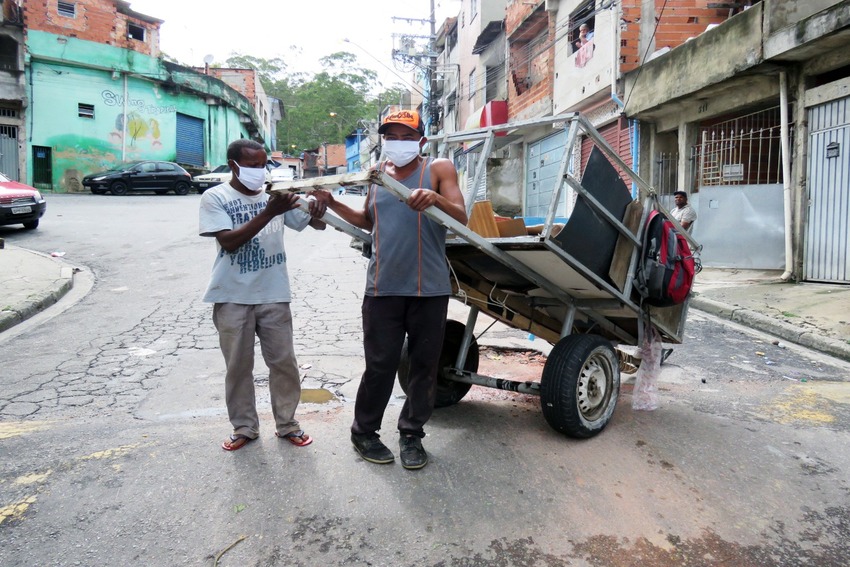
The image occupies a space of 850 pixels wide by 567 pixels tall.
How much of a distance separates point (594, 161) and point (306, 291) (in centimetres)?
562

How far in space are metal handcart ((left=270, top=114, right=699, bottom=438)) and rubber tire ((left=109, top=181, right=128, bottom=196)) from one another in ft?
70.5

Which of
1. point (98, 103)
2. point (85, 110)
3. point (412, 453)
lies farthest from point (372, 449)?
point (98, 103)

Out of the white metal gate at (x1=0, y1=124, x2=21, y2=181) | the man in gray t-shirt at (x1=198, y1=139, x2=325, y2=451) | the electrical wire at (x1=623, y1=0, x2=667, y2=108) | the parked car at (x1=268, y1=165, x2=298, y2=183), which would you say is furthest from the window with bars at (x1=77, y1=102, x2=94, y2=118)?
the man in gray t-shirt at (x1=198, y1=139, x2=325, y2=451)

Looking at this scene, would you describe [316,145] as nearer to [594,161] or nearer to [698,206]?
[698,206]

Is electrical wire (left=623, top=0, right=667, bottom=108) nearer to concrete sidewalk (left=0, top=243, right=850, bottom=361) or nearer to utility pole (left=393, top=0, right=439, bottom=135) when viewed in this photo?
concrete sidewalk (left=0, top=243, right=850, bottom=361)

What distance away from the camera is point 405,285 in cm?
284

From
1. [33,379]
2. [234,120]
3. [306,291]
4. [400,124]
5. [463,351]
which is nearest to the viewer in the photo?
[400,124]

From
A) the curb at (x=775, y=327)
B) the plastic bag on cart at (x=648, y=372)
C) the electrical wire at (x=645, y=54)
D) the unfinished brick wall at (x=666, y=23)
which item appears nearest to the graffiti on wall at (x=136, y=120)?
the unfinished brick wall at (x=666, y=23)

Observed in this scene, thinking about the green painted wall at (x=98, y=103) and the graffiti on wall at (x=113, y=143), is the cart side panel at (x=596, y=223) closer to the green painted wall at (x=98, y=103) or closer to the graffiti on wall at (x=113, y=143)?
the green painted wall at (x=98, y=103)

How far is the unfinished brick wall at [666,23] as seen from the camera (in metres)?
12.5

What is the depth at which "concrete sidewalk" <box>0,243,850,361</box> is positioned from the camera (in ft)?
20.7

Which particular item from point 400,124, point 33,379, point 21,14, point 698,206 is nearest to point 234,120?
point 21,14

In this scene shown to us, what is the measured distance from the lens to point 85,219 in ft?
48.0

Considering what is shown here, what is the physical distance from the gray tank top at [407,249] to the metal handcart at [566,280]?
178mm
